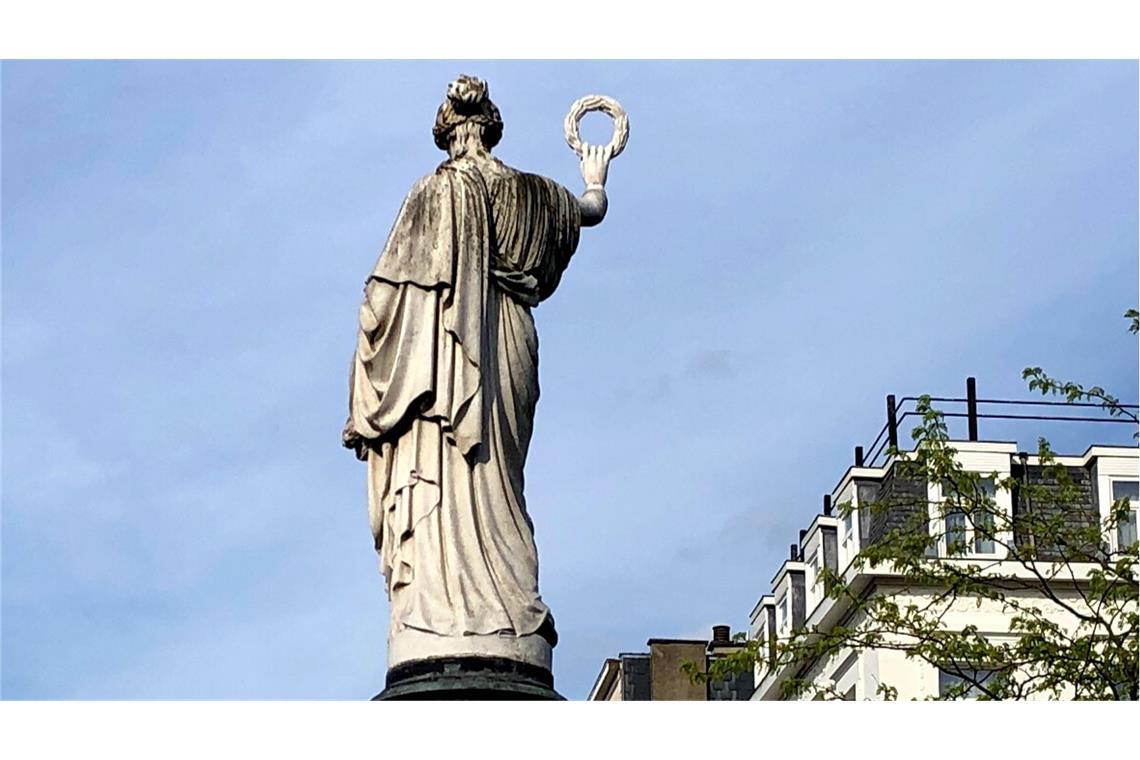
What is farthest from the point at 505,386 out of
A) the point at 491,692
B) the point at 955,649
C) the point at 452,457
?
the point at 955,649

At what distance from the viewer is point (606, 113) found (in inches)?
565

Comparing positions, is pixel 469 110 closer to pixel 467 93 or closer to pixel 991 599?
pixel 467 93

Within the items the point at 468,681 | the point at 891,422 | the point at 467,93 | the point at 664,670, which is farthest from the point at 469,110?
the point at 664,670

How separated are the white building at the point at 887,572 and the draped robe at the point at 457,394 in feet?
81.9

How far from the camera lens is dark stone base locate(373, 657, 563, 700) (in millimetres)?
12383

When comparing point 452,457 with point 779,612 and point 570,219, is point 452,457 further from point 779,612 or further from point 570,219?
point 779,612

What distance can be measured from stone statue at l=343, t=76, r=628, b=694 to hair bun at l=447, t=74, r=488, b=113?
32 cm

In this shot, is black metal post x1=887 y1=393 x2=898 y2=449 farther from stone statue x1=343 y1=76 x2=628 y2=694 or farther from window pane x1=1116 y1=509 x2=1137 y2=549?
stone statue x1=343 y1=76 x2=628 y2=694

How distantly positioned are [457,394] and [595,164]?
1.84 meters

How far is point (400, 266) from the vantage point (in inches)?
522

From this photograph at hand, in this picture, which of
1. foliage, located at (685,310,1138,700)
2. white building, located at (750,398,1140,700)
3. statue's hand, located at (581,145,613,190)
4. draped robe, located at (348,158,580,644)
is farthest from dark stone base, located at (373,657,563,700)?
white building, located at (750,398,1140,700)

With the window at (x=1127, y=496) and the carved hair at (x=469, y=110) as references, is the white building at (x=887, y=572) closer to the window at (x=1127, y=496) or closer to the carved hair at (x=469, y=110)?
the window at (x=1127, y=496)
